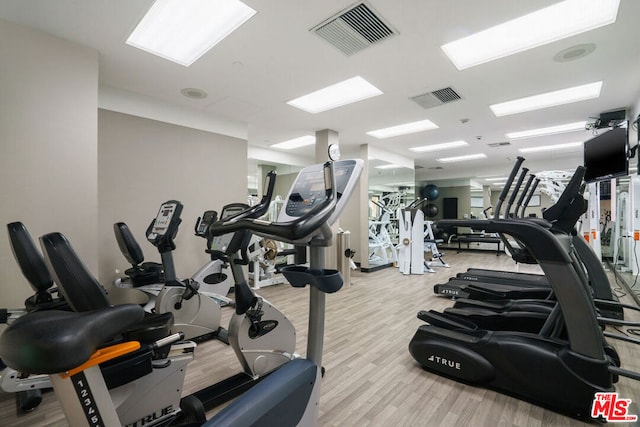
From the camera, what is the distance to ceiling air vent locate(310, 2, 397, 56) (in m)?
2.27

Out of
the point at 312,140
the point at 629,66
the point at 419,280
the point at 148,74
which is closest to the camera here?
the point at 629,66

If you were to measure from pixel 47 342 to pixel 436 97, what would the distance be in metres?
4.32

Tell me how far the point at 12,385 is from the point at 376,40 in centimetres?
341

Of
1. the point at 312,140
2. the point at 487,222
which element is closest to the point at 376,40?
the point at 487,222

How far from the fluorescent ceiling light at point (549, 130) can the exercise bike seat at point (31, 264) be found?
6916mm

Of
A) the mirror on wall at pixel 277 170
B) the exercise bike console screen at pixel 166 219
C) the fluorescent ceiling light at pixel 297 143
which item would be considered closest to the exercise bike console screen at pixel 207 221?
the exercise bike console screen at pixel 166 219

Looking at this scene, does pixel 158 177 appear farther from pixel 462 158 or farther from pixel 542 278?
pixel 462 158

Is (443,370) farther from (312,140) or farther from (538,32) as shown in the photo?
(312,140)

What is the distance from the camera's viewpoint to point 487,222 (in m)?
2.01

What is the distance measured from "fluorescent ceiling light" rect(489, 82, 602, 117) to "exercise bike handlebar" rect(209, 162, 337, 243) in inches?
168

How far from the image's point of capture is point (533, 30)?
2514 mm

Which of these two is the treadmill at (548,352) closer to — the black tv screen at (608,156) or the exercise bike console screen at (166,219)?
the exercise bike console screen at (166,219)

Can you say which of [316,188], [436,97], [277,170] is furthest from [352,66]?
[277,170]

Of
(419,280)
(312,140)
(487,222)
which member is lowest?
(419,280)
